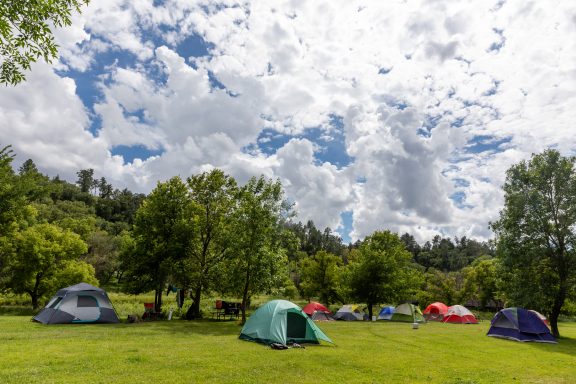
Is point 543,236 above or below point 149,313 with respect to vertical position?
above

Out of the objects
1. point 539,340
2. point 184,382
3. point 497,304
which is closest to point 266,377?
point 184,382

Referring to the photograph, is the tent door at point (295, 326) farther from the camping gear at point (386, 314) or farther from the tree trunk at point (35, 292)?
the tree trunk at point (35, 292)

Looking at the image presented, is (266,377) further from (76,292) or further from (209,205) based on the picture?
(209,205)

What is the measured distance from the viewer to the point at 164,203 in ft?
99.0

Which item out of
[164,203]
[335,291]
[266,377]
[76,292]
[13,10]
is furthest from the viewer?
[335,291]

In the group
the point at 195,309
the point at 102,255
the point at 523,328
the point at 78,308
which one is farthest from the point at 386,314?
the point at 102,255

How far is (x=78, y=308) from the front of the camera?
22703 millimetres

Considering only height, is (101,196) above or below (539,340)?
above

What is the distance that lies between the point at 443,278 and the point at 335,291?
68.1 feet

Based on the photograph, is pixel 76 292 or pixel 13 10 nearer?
pixel 13 10

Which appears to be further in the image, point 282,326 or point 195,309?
point 195,309

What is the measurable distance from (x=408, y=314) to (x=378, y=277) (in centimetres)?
571

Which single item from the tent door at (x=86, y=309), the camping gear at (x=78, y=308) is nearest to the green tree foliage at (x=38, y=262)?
the camping gear at (x=78, y=308)

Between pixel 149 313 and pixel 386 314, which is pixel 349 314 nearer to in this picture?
pixel 386 314
